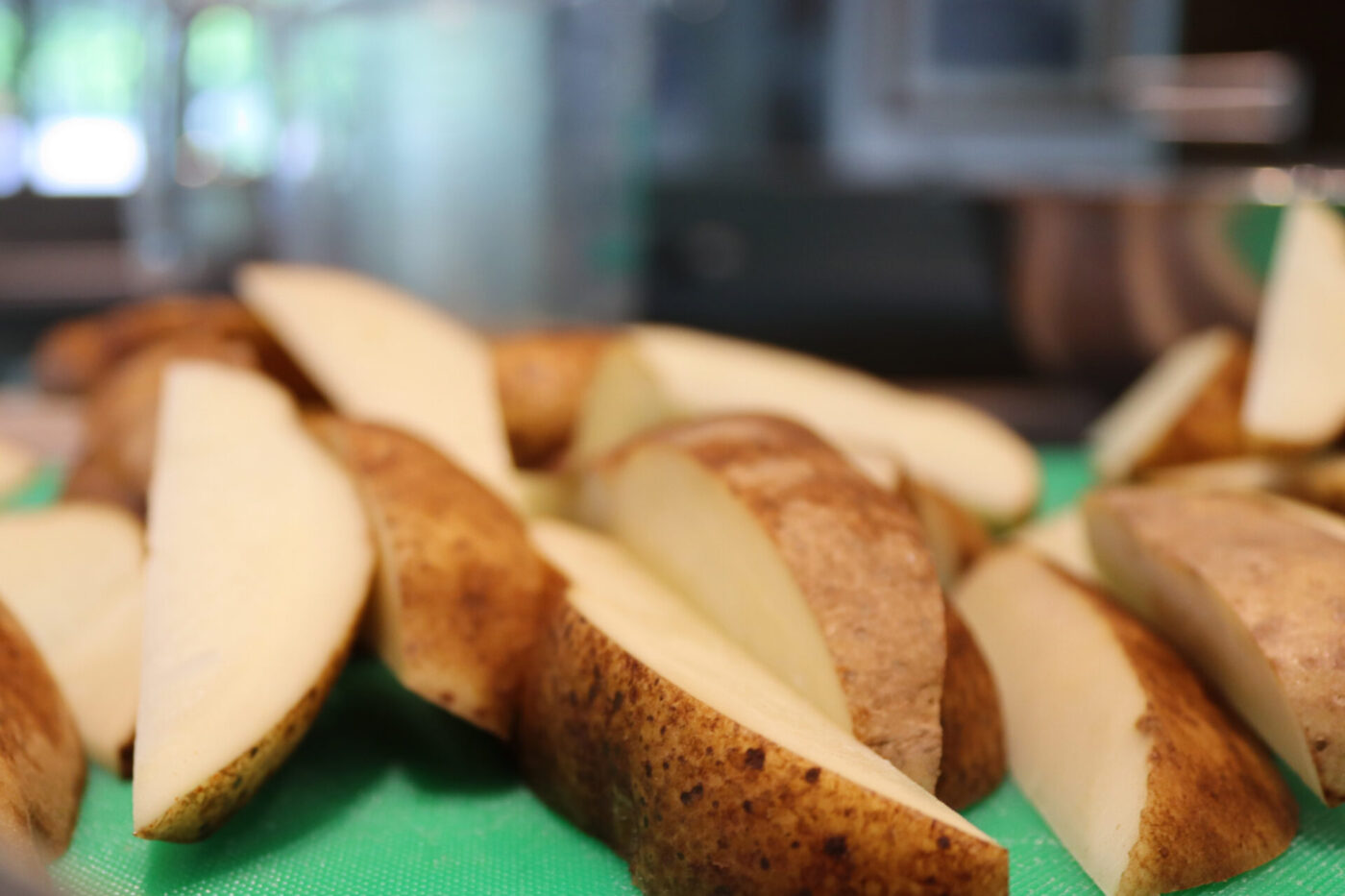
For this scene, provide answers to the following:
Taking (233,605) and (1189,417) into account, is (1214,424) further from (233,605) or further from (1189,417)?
(233,605)

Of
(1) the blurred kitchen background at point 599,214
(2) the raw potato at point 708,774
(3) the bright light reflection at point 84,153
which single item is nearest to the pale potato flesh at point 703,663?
(2) the raw potato at point 708,774

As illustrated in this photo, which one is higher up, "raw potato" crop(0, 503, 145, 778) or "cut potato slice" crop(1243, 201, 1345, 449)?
"cut potato slice" crop(1243, 201, 1345, 449)

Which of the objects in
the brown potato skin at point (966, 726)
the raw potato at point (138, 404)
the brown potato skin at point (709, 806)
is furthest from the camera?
the raw potato at point (138, 404)

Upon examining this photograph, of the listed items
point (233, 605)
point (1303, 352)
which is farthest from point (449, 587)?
point (1303, 352)

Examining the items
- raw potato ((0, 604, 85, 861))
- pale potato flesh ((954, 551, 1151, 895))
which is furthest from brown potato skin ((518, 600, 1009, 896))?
raw potato ((0, 604, 85, 861))

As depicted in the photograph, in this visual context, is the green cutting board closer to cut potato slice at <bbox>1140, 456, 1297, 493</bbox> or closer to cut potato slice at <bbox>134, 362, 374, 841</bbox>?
cut potato slice at <bbox>134, 362, 374, 841</bbox>

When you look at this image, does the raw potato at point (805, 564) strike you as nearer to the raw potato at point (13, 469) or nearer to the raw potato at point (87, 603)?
the raw potato at point (87, 603)

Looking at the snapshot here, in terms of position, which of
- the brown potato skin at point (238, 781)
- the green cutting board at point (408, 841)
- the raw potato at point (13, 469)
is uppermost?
the brown potato skin at point (238, 781)
